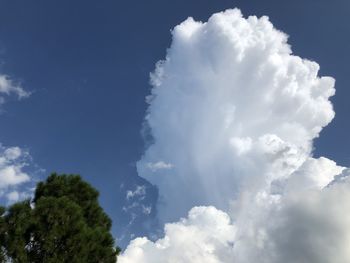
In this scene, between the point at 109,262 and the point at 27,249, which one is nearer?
the point at 27,249

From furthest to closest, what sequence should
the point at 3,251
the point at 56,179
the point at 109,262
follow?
the point at 56,179 < the point at 109,262 < the point at 3,251

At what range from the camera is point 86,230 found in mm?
30016

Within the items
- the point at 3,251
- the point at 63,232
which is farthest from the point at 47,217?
the point at 3,251

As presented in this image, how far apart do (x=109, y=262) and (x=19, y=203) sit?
7596mm

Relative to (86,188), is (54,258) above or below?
below

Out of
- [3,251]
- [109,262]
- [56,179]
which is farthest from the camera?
[56,179]

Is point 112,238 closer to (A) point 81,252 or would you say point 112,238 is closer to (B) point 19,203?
(A) point 81,252

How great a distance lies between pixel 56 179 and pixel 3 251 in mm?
7546

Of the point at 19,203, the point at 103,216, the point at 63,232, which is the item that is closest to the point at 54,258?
the point at 63,232

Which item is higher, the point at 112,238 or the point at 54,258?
the point at 112,238

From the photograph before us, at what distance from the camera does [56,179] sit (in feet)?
114

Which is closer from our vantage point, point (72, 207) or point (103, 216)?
point (72, 207)

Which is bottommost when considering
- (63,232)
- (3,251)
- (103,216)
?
(3,251)

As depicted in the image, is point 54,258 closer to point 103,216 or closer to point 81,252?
point 81,252
